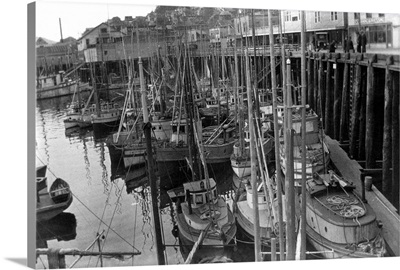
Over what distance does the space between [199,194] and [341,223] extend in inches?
92.3

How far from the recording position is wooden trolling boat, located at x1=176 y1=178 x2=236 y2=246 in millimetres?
7691

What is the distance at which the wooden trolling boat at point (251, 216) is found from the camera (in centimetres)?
750

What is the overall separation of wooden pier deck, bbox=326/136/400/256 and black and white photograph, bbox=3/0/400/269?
24mm

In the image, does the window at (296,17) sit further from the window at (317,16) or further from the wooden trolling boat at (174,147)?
the wooden trolling boat at (174,147)

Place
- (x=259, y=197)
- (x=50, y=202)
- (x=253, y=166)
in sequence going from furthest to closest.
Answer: (x=259, y=197) < (x=50, y=202) < (x=253, y=166)

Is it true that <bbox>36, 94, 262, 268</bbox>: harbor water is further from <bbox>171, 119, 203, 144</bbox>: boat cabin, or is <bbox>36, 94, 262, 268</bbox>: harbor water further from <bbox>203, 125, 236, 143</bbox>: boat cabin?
<bbox>171, 119, 203, 144</bbox>: boat cabin

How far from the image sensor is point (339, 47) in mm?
8789

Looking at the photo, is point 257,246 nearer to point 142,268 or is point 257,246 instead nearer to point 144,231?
point 142,268

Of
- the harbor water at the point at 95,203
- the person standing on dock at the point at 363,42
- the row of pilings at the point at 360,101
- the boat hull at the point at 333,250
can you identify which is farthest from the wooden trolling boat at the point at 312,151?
the person standing on dock at the point at 363,42

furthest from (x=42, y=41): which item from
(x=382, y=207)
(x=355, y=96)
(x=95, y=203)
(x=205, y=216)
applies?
(x=355, y=96)

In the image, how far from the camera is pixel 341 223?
7344 millimetres

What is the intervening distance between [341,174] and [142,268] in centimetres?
424

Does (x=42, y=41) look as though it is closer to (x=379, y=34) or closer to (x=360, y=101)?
(x=379, y=34)

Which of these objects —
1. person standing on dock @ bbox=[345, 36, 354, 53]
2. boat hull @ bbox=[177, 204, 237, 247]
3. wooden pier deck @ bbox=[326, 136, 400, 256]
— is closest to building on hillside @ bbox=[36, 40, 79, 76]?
boat hull @ bbox=[177, 204, 237, 247]
